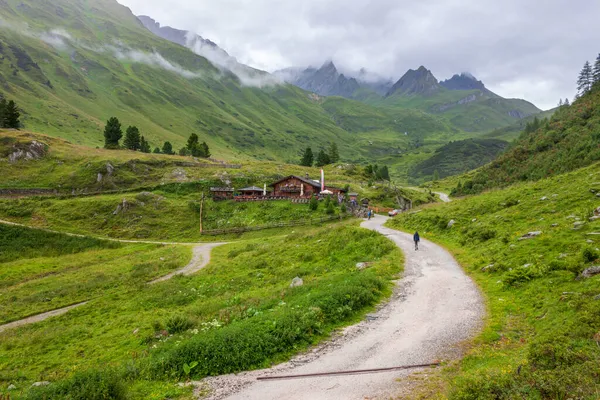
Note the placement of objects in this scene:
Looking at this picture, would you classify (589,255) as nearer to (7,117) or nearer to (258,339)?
(258,339)

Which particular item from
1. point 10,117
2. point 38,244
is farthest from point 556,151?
point 10,117

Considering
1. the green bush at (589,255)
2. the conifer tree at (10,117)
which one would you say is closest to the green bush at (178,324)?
the green bush at (589,255)

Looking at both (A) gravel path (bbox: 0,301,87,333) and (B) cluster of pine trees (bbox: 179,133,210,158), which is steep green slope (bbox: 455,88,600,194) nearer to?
(A) gravel path (bbox: 0,301,87,333)

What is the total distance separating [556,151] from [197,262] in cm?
7122

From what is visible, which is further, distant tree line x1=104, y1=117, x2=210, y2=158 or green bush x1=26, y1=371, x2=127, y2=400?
distant tree line x1=104, y1=117, x2=210, y2=158

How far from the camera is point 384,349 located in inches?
450

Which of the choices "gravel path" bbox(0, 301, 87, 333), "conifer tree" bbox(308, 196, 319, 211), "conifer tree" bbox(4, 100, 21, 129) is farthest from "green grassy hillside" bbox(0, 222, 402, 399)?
"conifer tree" bbox(4, 100, 21, 129)

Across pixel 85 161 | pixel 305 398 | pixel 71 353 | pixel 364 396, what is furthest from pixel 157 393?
pixel 85 161

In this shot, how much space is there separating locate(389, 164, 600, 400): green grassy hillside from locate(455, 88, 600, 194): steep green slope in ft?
74.0

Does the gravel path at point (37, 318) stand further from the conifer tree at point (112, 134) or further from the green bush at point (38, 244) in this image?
the conifer tree at point (112, 134)

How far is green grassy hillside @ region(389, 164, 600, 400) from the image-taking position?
725 cm

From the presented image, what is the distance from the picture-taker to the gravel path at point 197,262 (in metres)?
34.3

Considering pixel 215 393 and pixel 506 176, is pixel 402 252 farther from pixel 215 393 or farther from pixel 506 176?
pixel 506 176

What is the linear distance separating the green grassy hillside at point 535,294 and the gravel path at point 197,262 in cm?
2743
